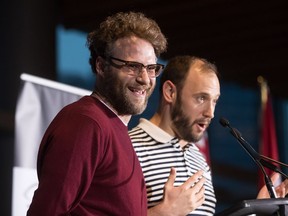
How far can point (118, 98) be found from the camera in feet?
6.75

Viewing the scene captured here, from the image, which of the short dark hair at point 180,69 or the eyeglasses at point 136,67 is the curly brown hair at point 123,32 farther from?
the short dark hair at point 180,69

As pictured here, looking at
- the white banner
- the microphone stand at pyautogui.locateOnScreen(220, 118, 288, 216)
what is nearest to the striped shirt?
the microphone stand at pyautogui.locateOnScreen(220, 118, 288, 216)

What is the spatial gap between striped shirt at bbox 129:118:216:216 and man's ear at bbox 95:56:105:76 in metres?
0.58

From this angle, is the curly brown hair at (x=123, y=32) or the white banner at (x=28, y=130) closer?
the curly brown hair at (x=123, y=32)

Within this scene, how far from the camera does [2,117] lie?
5.34m

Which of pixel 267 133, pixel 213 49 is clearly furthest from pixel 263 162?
pixel 213 49

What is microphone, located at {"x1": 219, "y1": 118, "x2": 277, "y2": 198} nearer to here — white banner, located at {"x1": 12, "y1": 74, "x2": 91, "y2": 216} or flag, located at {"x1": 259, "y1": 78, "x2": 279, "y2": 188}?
white banner, located at {"x1": 12, "y1": 74, "x2": 91, "y2": 216}

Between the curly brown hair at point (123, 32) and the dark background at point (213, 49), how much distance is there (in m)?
3.01

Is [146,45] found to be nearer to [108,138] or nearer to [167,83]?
[108,138]

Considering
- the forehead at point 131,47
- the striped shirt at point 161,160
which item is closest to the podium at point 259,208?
the forehead at point 131,47

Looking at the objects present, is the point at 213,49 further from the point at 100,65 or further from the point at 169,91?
the point at 100,65

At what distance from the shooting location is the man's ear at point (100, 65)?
2125 millimetres

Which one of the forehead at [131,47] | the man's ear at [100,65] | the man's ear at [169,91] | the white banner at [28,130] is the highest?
the forehead at [131,47]

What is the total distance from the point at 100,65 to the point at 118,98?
0.45 ft
